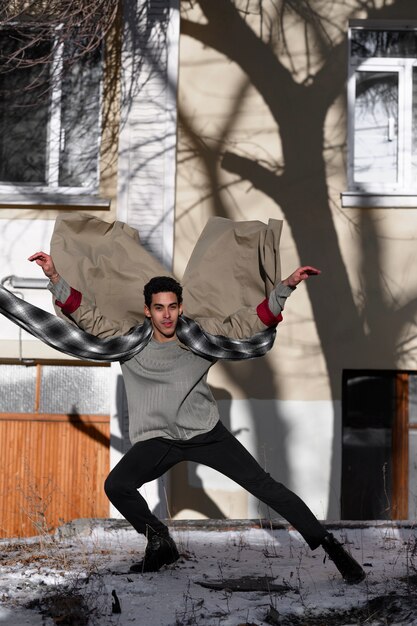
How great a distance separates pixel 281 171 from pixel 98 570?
18.0 ft

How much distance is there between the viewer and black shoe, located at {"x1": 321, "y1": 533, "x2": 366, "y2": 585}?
549cm

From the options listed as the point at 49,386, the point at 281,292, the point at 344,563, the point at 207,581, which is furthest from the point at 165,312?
the point at 49,386

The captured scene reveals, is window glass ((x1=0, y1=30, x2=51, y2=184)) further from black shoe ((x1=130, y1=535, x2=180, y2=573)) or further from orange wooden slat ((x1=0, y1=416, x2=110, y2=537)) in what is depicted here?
black shoe ((x1=130, y1=535, x2=180, y2=573))

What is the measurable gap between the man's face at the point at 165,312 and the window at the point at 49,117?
4928 mm

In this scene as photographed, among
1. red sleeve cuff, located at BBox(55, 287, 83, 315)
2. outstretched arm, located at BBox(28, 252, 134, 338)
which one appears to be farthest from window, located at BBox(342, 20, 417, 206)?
red sleeve cuff, located at BBox(55, 287, 83, 315)

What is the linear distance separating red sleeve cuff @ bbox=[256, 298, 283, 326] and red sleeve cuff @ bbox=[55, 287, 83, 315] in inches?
41.9

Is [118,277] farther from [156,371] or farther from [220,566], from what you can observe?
[220,566]

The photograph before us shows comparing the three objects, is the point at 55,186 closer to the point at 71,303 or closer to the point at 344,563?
the point at 71,303

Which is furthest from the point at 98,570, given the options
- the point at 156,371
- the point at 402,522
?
the point at 402,522

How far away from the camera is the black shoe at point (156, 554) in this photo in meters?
5.78

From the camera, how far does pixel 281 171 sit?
400 inches

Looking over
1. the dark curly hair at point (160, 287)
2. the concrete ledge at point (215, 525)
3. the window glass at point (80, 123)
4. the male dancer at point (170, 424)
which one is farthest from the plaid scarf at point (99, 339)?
the window glass at point (80, 123)

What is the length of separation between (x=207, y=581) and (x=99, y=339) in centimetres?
155

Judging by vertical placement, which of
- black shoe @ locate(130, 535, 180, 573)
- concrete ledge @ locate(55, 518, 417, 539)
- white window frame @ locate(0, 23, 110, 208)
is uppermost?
white window frame @ locate(0, 23, 110, 208)
